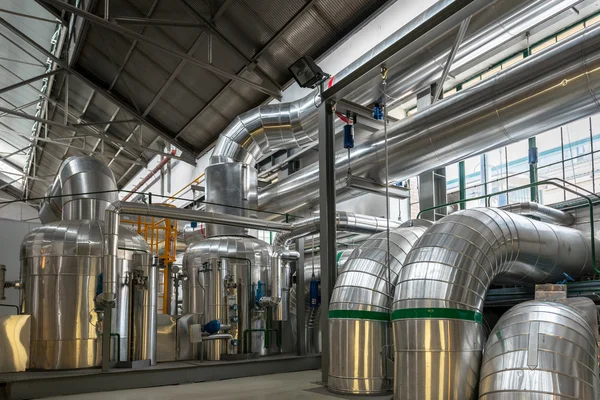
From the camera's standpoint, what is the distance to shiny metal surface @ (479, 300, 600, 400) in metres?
3.58

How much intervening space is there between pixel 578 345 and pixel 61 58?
Answer: 12.8 m

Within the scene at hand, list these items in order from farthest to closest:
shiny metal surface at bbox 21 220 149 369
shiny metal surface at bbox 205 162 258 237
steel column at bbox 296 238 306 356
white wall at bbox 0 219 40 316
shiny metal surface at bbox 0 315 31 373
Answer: white wall at bbox 0 219 40 316, shiny metal surface at bbox 205 162 258 237, steel column at bbox 296 238 306 356, shiny metal surface at bbox 21 220 149 369, shiny metal surface at bbox 0 315 31 373

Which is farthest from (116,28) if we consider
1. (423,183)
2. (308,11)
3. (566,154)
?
(566,154)

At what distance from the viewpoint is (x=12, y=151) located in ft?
63.5

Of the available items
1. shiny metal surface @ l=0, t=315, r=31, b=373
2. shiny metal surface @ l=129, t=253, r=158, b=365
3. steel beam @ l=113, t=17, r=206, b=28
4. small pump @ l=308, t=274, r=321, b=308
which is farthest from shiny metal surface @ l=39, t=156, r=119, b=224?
small pump @ l=308, t=274, r=321, b=308

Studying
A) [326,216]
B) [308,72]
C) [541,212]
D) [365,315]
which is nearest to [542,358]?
[365,315]

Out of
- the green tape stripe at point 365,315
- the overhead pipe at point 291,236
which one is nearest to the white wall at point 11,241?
the overhead pipe at point 291,236

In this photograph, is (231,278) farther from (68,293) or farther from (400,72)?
(400,72)

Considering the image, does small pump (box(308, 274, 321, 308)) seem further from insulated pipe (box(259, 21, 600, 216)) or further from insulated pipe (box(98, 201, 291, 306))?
insulated pipe (box(259, 21, 600, 216))

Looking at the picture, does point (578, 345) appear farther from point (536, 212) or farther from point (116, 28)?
point (116, 28)

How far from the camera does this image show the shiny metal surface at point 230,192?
9.20 metres

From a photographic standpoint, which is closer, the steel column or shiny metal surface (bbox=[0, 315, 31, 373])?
shiny metal surface (bbox=[0, 315, 31, 373])

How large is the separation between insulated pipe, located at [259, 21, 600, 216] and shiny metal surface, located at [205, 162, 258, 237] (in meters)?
A: 2.42

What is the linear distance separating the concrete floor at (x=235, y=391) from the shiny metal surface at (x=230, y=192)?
9.73ft
